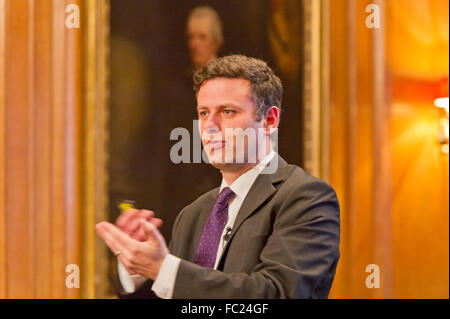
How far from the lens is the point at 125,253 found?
1.24 meters

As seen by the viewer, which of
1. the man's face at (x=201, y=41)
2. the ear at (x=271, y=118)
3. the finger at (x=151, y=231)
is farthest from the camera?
the man's face at (x=201, y=41)

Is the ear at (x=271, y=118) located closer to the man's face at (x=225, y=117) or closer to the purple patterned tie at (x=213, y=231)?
the man's face at (x=225, y=117)

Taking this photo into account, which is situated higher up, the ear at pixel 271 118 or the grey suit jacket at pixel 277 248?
the ear at pixel 271 118

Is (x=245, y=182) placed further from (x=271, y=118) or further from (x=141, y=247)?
(x=141, y=247)

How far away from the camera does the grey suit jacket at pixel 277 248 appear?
1.30 metres

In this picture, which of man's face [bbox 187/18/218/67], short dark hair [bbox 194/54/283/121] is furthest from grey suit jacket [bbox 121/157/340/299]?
man's face [bbox 187/18/218/67]

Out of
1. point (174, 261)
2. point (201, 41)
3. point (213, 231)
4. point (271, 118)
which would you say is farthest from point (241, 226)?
point (201, 41)

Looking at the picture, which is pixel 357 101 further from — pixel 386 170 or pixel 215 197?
pixel 215 197

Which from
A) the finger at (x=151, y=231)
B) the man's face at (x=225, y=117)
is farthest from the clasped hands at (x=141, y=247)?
the man's face at (x=225, y=117)

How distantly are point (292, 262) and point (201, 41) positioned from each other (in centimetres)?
243

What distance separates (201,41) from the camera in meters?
3.49

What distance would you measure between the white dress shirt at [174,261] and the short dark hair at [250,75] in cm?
18
